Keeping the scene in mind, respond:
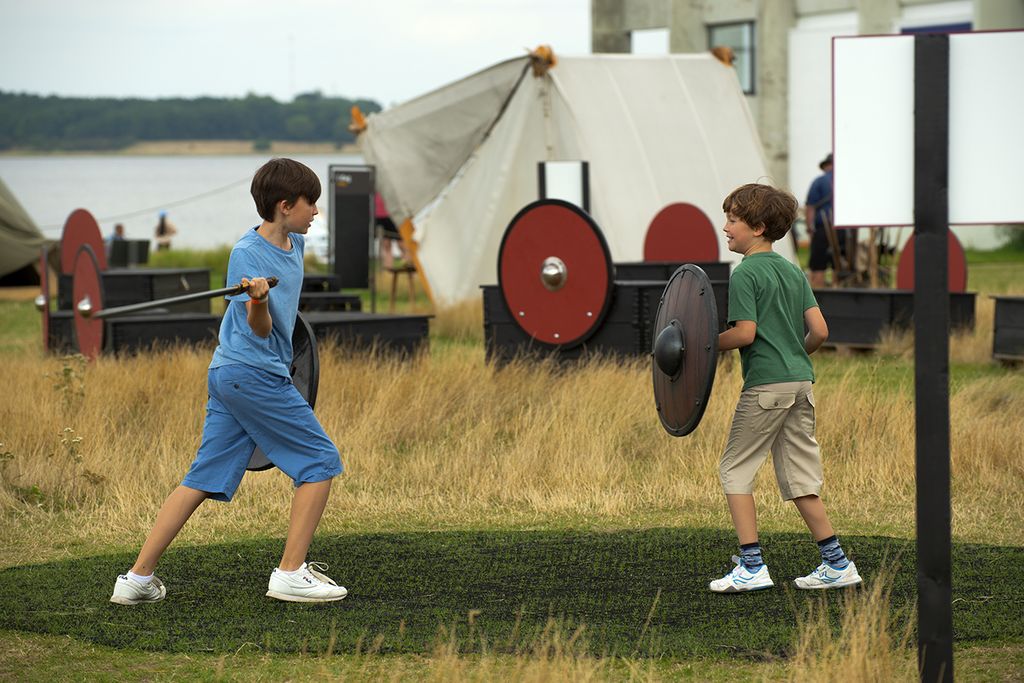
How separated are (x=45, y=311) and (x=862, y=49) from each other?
12069mm

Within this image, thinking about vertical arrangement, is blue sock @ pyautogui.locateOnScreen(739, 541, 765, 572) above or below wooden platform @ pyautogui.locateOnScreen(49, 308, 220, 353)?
below

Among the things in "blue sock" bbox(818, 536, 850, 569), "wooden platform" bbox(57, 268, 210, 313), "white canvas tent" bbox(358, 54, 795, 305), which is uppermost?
"white canvas tent" bbox(358, 54, 795, 305)

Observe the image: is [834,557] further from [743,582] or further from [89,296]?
[89,296]

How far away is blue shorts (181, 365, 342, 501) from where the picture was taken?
5.55m

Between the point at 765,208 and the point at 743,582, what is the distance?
4.38 feet

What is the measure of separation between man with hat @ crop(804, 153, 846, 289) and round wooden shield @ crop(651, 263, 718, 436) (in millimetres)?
14084

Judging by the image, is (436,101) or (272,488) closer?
(272,488)

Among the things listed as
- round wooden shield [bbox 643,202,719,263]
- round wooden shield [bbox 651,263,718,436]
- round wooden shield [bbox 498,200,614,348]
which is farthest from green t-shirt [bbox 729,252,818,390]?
round wooden shield [bbox 643,202,719,263]

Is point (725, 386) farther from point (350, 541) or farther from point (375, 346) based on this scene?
point (350, 541)

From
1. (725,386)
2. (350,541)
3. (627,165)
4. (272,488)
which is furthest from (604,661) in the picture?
(627,165)

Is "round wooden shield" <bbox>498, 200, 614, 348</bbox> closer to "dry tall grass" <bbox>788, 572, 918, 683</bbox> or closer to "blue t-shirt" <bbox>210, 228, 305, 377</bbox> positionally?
"blue t-shirt" <bbox>210, 228, 305, 377</bbox>

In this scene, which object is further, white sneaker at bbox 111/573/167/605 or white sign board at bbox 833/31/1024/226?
white sneaker at bbox 111/573/167/605

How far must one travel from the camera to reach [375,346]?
39.7 ft

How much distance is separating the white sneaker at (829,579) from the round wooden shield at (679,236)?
428 inches
